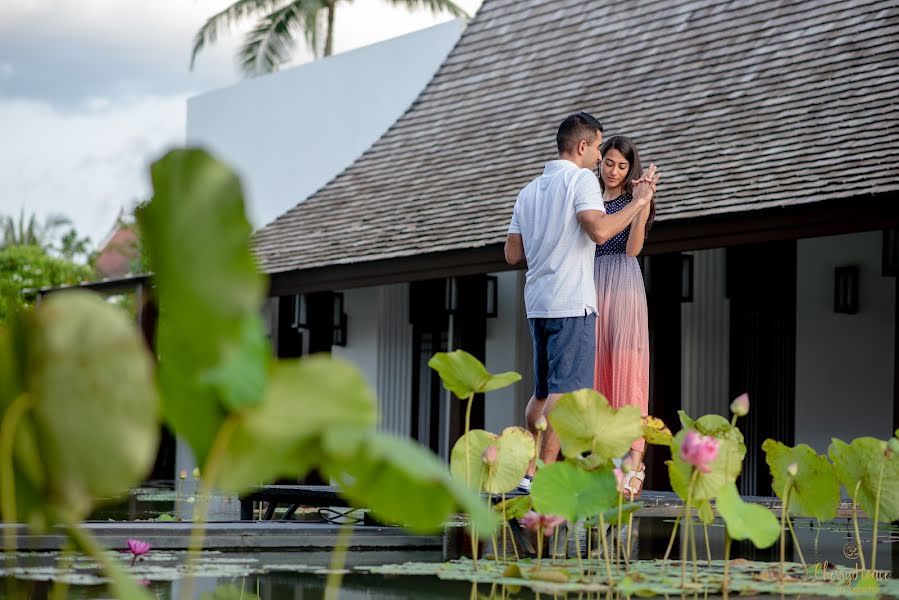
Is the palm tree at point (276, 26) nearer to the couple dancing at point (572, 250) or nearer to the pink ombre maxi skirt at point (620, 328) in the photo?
the pink ombre maxi skirt at point (620, 328)

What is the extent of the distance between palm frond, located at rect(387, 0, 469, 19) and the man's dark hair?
23.2m

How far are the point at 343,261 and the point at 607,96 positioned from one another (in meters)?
2.68

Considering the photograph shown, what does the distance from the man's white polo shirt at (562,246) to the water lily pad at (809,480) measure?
3.53 ft

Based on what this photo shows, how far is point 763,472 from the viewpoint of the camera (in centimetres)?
1045

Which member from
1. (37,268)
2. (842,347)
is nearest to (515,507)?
(842,347)

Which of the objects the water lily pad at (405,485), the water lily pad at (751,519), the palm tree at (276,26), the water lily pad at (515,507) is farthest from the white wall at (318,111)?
the water lily pad at (405,485)

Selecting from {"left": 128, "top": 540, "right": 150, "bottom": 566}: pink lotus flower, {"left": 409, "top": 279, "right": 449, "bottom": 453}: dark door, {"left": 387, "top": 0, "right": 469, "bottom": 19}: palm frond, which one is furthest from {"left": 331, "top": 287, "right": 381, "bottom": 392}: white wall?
{"left": 387, "top": 0, "right": 469, "bottom": 19}: palm frond

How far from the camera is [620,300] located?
5211 millimetres

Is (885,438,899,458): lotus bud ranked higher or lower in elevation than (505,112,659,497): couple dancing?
lower

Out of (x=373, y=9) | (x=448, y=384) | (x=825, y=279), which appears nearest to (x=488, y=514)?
(x=448, y=384)

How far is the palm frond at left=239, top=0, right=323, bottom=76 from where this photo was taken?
27.0 m

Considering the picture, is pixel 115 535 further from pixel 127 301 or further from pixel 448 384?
pixel 127 301

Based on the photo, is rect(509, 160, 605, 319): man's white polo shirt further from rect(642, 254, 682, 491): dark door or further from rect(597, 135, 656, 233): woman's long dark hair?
rect(642, 254, 682, 491): dark door

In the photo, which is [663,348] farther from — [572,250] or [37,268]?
[37,268]
